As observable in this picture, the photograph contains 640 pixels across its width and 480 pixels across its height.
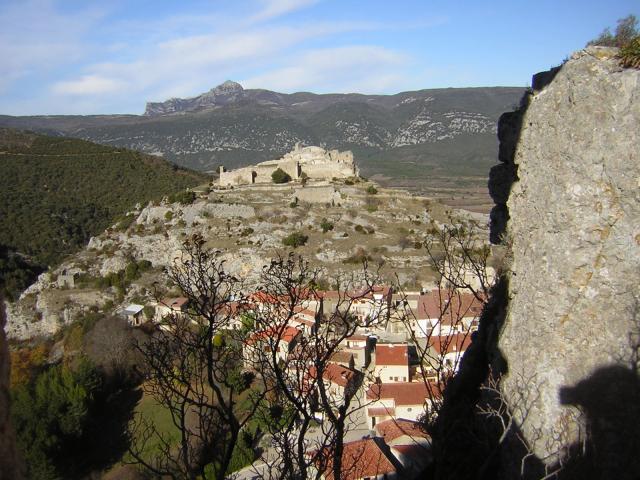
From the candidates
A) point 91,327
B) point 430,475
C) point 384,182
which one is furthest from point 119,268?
point 384,182

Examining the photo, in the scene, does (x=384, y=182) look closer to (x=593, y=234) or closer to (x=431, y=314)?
(x=431, y=314)

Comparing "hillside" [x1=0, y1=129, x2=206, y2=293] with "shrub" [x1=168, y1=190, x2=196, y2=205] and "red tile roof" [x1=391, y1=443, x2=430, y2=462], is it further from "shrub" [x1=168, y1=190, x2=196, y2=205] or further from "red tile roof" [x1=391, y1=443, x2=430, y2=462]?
"red tile roof" [x1=391, y1=443, x2=430, y2=462]

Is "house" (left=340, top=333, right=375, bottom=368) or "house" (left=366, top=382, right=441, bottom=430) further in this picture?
"house" (left=340, top=333, right=375, bottom=368)

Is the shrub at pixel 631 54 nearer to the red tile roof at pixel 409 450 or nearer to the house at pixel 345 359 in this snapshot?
the red tile roof at pixel 409 450

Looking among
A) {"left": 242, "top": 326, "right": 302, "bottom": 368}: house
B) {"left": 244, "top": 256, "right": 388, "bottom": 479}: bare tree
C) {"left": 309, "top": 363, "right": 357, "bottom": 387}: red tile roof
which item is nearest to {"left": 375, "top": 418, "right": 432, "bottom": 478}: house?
{"left": 309, "top": 363, "right": 357, "bottom": 387}: red tile roof

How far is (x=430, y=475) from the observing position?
616cm

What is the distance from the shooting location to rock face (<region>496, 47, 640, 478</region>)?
3.90 meters

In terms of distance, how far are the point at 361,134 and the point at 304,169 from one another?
102971 millimetres

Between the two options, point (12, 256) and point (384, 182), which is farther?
point (384, 182)

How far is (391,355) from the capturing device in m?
22.1

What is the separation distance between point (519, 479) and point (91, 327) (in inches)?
1264

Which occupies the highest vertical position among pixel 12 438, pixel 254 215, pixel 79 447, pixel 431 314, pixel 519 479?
pixel 12 438

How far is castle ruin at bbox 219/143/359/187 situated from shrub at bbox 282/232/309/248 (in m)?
10.9

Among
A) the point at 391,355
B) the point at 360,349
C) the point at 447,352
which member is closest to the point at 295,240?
the point at 360,349
